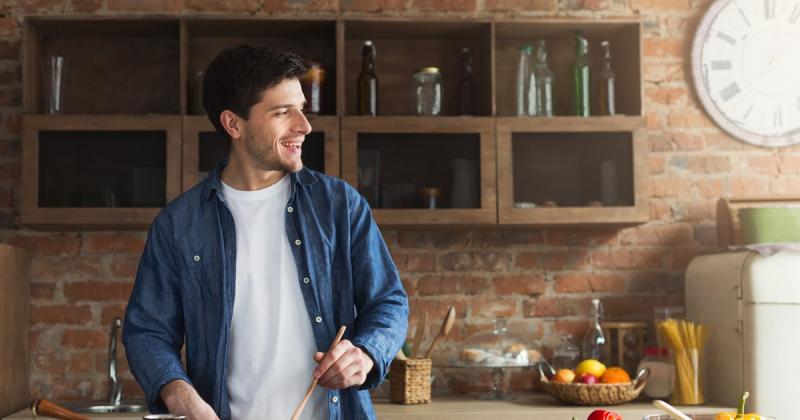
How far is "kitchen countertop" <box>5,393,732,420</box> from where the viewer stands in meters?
3.11

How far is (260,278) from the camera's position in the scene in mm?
2145

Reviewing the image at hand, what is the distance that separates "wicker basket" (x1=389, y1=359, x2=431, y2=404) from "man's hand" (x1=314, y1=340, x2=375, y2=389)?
1.32 metres

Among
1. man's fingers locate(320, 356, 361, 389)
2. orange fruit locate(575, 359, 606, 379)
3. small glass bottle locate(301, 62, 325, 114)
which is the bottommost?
orange fruit locate(575, 359, 606, 379)

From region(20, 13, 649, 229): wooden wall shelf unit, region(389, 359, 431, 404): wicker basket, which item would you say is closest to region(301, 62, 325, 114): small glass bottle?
region(20, 13, 649, 229): wooden wall shelf unit

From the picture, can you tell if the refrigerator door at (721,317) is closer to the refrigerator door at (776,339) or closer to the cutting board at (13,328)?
the refrigerator door at (776,339)

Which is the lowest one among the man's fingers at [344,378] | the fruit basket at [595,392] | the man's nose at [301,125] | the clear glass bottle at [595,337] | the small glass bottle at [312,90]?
the fruit basket at [595,392]

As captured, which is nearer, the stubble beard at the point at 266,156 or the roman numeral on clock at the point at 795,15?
the stubble beard at the point at 266,156

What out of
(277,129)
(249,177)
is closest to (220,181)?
(249,177)

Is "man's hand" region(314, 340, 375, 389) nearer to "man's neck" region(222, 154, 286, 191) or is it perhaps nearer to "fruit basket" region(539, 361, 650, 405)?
"man's neck" region(222, 154, 286, 191)

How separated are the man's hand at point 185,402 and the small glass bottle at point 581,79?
1963 millimetres

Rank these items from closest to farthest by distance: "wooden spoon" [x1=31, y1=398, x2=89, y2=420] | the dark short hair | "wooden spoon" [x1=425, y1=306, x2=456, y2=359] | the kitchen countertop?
"wooden spoon" [x1=31, y1=398, x2=89, y2=420] < the dark short hair < the kitchen countertop < "wooden spoon" [x1=425, y1=306, x2=456, y2=359]

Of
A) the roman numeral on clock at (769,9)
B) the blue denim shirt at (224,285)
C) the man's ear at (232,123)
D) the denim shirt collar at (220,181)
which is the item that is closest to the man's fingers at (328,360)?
the blue denim shirt at (224,285)

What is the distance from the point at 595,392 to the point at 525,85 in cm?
109

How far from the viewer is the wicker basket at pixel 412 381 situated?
330cm
